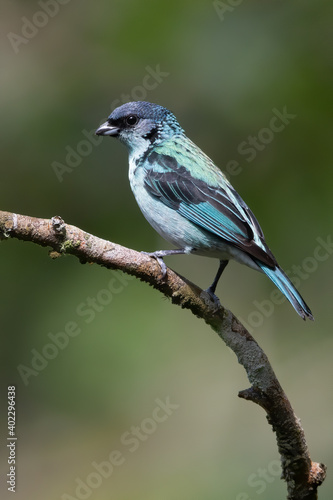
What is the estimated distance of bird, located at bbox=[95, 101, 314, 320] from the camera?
12.7 feet

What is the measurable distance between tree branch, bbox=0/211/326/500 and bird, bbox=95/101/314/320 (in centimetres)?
51

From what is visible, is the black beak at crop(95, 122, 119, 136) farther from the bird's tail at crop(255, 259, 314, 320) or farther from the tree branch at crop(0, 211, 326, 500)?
the tree branch at crop(0, 211, 326, 500)

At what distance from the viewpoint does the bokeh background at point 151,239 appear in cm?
488

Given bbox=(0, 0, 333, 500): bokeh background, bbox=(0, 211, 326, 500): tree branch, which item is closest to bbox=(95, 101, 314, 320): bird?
bbox=(0, 211, 326, 500): tree branch

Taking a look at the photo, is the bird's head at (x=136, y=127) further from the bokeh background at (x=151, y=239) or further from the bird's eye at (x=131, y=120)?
the bokeh background at (x=151, y=239)

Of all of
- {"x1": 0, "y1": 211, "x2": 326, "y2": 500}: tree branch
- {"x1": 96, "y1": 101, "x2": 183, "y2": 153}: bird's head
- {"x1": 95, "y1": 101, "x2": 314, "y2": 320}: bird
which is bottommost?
{"x1": 0, "y1": 211, "x2": 326, "y2": 500}: tree branch

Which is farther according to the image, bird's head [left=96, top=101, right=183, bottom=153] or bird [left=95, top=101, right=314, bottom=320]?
bird's head [left=96, top=101, right=183, bottom=153]

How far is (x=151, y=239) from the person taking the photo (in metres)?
4.94

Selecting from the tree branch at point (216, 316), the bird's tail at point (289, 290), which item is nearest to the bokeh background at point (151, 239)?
the bird's tail at point (289, 290)

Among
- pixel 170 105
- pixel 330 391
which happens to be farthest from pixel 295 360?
pixel 170 105

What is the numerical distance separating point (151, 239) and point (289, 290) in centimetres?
151

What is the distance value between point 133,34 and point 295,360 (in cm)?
274

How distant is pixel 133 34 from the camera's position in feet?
16.8

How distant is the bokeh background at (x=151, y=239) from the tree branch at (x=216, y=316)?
1.58 meters
